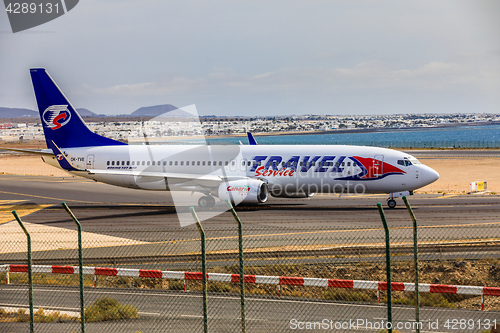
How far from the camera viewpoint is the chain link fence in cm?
1387

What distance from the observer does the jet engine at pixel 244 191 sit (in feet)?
111

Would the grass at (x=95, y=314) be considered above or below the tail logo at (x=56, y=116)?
below

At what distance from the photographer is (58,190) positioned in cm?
4997

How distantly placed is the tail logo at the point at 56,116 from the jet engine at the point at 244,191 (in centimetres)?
1360

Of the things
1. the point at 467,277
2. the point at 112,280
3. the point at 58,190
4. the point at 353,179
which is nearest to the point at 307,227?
the point at 353,179

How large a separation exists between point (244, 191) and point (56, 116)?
16.0 metres

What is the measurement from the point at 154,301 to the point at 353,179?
67.2 ft

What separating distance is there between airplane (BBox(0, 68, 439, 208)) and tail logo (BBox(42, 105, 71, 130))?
0.03 meters

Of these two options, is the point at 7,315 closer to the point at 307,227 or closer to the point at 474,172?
the point at 307,227

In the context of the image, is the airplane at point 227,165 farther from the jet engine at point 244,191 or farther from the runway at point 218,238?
the runway at point 218,238

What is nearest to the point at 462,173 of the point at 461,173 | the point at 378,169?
the point at 461,173

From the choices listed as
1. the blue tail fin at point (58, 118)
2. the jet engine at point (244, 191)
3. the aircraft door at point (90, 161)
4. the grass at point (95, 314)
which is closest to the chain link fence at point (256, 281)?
the grass at point (95, 314)

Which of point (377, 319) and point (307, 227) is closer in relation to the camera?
point (377, 319)

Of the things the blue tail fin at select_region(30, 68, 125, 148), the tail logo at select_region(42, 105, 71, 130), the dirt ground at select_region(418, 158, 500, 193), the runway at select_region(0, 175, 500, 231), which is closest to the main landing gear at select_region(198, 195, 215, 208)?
the runway at select_region(0, 175, 500, 231)
